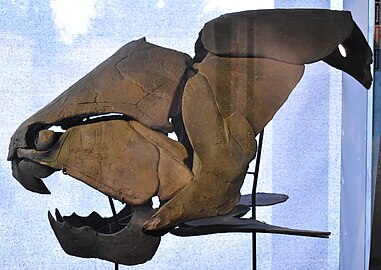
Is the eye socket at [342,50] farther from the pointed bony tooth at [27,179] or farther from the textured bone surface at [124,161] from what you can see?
the pointed bony tooth at [27,179]

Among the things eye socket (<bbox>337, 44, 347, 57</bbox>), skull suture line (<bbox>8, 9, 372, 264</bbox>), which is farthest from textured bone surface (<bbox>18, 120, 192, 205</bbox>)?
eye socket (<bbox>337, 44, 347, 57</bbox>)

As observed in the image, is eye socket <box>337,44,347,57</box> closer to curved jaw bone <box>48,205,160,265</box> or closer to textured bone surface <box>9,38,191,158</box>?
textured bone surface <box>9,38,191,158</box>

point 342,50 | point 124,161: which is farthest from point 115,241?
point 342,50

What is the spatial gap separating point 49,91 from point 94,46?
146 millimetres

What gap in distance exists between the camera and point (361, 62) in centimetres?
118

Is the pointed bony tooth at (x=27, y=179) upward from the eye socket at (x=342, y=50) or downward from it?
downward

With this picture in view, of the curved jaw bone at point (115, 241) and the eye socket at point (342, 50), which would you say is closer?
the curved jaw bone at point (115, 241)

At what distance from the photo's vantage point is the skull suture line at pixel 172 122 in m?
0.96

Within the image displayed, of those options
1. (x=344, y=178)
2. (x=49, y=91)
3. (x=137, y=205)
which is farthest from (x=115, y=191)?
(x=344, y=178)

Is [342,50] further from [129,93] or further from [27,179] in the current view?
[27,179]

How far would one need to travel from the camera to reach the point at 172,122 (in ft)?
3.28

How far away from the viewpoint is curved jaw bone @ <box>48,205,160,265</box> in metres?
0.98

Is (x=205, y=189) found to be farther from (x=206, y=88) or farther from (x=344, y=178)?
(x=344, y=178)

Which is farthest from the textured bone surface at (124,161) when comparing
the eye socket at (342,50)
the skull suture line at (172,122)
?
the eye socket at (342,50)
